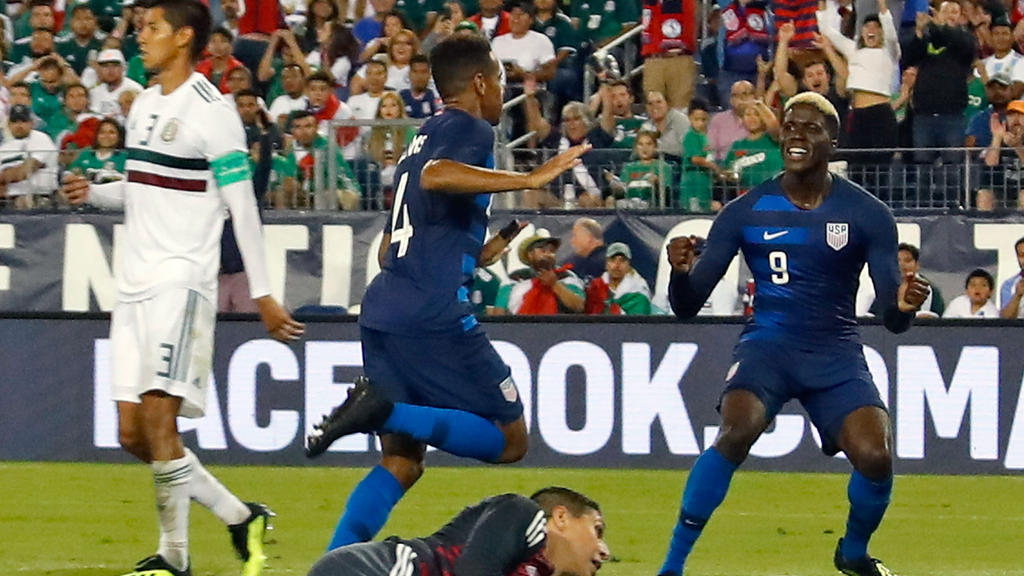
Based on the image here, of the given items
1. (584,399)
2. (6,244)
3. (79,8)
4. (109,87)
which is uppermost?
(79,8)

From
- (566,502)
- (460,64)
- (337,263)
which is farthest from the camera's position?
(337,263)

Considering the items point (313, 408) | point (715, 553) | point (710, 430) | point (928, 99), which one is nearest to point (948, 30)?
point (928, 99)

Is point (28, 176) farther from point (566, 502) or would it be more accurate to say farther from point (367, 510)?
point (566, 502)

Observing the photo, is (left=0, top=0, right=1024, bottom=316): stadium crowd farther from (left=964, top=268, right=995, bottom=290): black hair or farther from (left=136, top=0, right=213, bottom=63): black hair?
(left=136, top=0, right=213, bottom=63): black hair

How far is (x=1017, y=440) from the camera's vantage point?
40.0ft

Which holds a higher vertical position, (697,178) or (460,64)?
(460,64)

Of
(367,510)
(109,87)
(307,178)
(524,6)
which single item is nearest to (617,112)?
(524,6)

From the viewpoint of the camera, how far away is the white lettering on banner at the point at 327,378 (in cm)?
1262

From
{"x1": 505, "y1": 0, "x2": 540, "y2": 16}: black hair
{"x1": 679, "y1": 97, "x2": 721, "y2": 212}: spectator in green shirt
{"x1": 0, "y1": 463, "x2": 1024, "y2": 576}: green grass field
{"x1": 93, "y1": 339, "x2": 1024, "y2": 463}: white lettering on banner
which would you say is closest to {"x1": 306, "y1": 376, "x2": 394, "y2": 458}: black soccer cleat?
{"x1": 0, "y1": 463, "x2": 1024, "y2": 576}: green grass field

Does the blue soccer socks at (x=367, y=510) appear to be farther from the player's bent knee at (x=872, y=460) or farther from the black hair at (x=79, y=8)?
the black hair at (x=79, y=8)

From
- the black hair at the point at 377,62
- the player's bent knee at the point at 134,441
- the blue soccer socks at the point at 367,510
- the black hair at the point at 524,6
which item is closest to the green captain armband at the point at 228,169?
the player's bent knee at the point at 134,441

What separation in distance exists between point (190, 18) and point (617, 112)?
8663 millimetres

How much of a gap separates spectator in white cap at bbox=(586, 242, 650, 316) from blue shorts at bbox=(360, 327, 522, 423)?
6581 mm

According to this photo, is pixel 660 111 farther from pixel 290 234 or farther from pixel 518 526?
pixel 518 526
